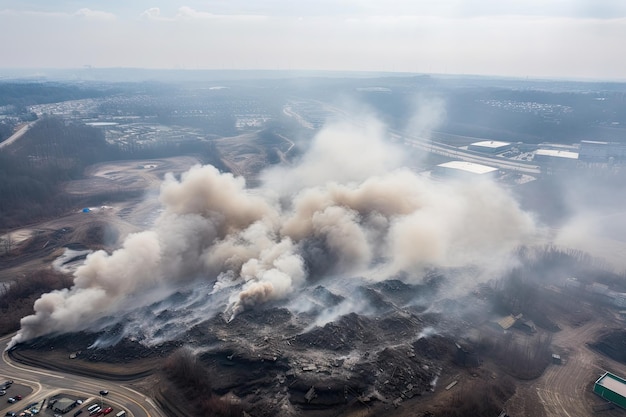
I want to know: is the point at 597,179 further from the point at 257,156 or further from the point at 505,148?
the point at 257,156

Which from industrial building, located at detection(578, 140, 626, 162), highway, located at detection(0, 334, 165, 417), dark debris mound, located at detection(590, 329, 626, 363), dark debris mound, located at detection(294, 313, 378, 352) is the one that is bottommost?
highway, located at detection(0, 334, 165, 417)

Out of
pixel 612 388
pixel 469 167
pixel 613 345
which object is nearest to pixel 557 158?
pixel 469 167

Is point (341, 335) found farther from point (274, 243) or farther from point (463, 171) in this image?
point (463, 171)

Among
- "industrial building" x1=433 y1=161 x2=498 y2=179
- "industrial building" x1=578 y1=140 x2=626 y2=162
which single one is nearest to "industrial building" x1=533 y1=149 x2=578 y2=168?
"industrial building" x1=578 y1=140 x2=626 y2=162

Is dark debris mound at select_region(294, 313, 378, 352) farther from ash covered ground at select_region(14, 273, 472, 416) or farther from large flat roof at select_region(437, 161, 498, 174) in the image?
large flat roof at select_region(437, 161, 498, 174)

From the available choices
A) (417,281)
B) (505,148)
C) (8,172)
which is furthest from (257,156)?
(417,281)
